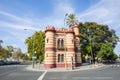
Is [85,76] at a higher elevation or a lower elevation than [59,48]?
lower

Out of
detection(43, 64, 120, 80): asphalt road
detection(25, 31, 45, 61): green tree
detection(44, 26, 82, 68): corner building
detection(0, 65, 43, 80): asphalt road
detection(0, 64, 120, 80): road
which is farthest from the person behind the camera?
detection(25, 31, 45, 61): green tree

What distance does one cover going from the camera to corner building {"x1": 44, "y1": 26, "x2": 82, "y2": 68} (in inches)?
2148

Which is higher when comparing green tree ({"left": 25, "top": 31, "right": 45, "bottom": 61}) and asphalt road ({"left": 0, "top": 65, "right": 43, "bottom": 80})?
→ green tree ({"left": 25, "top": 31, "right": 45, "bottom": 61})

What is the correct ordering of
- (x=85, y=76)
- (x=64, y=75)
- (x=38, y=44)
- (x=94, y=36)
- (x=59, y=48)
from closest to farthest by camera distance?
(x=85, y=76) < (x=64, y=75) < (x=59, y=48) < (x=38, y=44) < (x=94, y=36)

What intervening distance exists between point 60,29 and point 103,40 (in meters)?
29.7

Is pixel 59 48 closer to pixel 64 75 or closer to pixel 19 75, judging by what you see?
pixel 64 75

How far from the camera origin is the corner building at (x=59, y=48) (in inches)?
2148

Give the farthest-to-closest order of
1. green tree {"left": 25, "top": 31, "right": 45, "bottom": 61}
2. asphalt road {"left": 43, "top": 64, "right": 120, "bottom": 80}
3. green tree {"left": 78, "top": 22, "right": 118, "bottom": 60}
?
1. green tree {"left": 78, "top": 22, "right": 118, "bottom": 60}
2. green tree {"left": 25, "top": 31, "right": 45, "bottom": 61}
3. asphalt road {"left": 43, "top": 64, "right": 120, "bottom": 80}

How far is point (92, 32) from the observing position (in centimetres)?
8250

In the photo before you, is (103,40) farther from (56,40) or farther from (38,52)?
(56,40)

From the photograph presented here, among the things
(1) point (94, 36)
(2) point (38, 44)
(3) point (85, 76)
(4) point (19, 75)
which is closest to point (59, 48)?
(2) point (38, 44)

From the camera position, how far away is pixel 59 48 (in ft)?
184

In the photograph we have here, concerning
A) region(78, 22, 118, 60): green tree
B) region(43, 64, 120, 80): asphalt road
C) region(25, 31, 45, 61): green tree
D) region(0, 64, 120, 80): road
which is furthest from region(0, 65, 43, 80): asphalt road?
region(78, 22, 118, 60): green tree

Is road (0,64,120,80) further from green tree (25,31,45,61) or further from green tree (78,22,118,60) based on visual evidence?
green tree (78,22,118,60)
